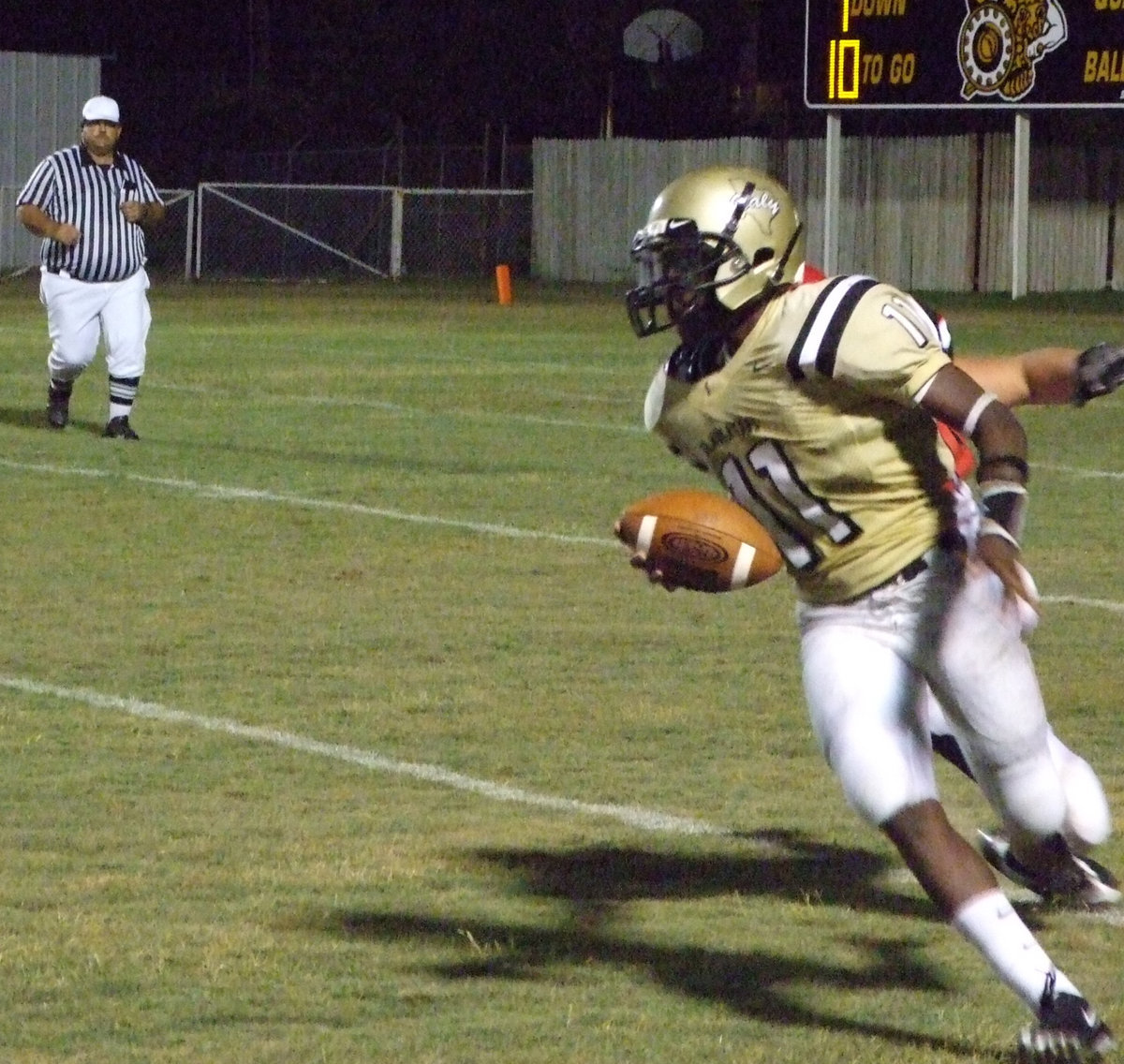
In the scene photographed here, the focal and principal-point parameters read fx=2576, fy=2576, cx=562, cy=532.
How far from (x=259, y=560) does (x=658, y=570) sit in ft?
17.2

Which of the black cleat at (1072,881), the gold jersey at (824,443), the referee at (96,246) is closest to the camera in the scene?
the gold jersey at (824,443)

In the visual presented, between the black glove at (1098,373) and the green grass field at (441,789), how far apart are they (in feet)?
3.45

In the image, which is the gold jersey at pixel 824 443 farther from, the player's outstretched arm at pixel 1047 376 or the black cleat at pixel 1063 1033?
the black cleat at pixel 1063 1033

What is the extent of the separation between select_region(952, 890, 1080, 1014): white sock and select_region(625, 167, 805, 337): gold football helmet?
1.12 m

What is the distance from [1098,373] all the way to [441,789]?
2213mm

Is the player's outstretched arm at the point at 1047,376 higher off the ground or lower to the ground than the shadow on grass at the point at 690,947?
higher

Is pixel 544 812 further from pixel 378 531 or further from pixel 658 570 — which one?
pixel 378 531

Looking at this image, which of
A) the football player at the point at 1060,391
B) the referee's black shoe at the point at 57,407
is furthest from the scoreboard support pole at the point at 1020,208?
the football player at the point at 1060,391

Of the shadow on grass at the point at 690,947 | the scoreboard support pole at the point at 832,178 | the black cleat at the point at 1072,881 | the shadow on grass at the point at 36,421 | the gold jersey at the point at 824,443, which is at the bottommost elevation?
the shadow on grass at the point at 690,947

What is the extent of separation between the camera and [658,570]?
15.3 ft

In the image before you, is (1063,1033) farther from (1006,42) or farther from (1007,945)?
(1006,42)

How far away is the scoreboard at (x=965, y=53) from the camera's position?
80.5 feet

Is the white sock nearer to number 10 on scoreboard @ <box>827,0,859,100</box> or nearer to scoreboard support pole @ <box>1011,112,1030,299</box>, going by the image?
number 10 on scoreboard @ <box>827,0,859,100</box>

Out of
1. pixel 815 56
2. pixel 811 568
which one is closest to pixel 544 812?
pixel 811 568
